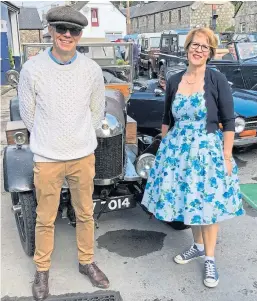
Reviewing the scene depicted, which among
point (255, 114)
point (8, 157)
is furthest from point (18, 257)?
point (255, 114)

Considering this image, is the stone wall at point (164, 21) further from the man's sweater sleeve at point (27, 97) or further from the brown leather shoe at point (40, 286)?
the brown leather shoe at point (40, 286)

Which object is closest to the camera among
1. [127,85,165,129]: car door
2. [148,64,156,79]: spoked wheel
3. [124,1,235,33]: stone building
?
[127,85,165,129]: car door

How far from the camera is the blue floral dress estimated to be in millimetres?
2666

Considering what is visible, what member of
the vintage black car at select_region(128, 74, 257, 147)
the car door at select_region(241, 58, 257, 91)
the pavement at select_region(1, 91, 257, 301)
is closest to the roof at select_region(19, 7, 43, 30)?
the car door at select_region(241, 58, 257, 91)

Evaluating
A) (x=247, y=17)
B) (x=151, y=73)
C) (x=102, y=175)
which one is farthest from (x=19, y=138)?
(x=247, y=17)

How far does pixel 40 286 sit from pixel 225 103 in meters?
1.83

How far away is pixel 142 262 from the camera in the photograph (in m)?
3.21

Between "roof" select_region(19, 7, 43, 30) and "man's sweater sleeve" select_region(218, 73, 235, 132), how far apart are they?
27.8 metres

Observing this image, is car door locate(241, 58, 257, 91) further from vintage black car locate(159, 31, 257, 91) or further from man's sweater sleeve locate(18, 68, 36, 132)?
man's sweater sleeve locate(18, 68, 36, 132)

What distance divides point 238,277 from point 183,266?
0.43 m

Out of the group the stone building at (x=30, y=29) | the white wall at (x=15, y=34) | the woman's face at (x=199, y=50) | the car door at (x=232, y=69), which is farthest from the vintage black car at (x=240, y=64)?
the stone building at (x=30, y=29)

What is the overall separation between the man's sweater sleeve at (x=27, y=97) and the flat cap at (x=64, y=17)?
0.36 meters

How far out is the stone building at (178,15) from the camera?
43.8 metres

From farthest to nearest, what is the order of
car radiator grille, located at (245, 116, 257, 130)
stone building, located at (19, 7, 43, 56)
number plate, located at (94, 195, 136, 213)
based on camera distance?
stone building, located at (19, 7, 43, 56)
car radiator grille, located at (245, 116, 257, 130)
number plate, located at (94, 195, 136, 213)
